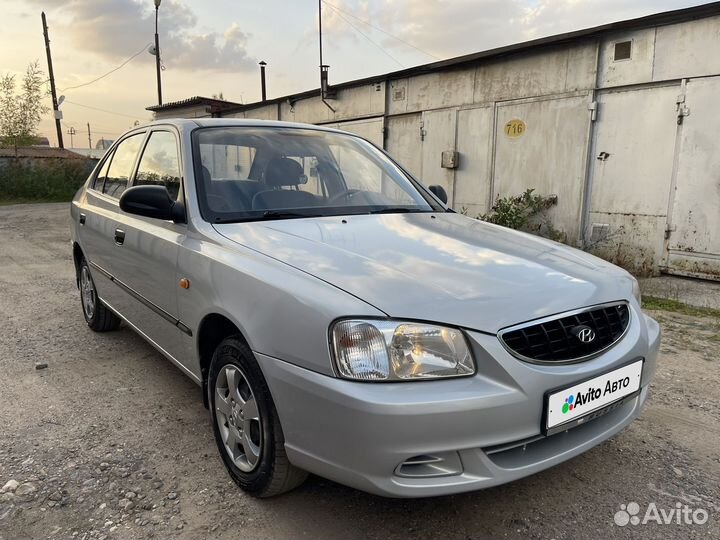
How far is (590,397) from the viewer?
6.35 ft

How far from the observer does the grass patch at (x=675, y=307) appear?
5156 mm

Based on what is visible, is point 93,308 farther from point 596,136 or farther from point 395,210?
point 596,136

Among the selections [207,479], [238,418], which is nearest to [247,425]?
[238,418]

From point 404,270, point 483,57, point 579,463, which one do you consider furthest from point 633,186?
point 404,270

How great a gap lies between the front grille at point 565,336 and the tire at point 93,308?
11.5ft

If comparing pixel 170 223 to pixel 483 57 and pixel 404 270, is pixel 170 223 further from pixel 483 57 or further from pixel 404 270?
pixel 483 57

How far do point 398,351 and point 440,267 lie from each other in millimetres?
472

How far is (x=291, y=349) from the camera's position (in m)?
1.85

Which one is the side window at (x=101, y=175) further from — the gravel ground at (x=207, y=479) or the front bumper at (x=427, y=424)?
the front bumper at (x=427, y=424)

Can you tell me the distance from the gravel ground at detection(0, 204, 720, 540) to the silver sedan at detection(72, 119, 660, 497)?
214 mm

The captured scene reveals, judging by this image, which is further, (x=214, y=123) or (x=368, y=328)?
(x=214, y=123)

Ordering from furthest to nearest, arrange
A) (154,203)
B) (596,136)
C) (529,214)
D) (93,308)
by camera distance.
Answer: (529,214) < (596,136) < (93,308) < (154,203)

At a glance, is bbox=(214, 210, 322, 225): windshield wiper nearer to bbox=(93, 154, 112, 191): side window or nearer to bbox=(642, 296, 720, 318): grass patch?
bbox=(93, 154, 112, 191): side window

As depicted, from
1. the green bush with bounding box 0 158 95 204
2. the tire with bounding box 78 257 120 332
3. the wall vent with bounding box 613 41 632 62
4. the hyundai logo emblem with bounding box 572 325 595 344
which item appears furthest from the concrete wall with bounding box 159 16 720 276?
the green bush with bounding box 0 158 95 204
